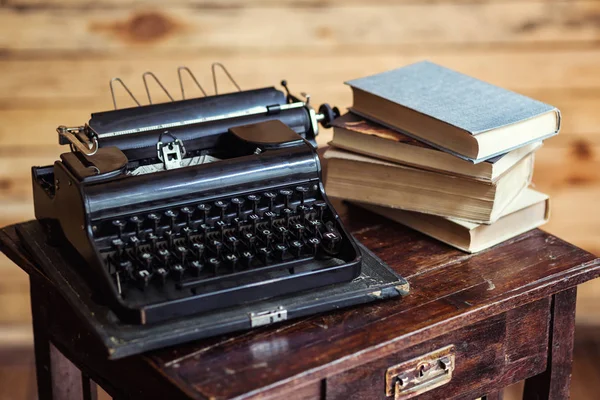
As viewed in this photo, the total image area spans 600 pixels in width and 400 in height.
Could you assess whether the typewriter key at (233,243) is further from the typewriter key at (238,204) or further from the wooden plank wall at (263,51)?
the wooden plank wall at (263,51)

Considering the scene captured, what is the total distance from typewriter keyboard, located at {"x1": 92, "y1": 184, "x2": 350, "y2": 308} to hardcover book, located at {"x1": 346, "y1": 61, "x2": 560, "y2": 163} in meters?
0.22

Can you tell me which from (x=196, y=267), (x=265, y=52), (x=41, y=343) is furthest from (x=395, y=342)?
(x=265, y=52)

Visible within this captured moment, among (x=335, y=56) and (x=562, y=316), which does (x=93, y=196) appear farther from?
(x=335, y=56)

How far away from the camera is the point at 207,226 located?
1.19 m

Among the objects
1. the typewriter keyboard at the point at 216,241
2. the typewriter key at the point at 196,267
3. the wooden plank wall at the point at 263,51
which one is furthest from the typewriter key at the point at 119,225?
the wooden plank wall at the point at 263,51

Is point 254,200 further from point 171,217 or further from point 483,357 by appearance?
point 483,357

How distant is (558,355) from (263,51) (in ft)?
4.23

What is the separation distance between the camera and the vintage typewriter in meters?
1.12

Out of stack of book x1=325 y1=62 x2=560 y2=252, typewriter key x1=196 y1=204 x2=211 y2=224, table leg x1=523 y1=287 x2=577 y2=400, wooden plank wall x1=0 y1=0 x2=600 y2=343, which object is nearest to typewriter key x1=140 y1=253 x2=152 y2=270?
typewriter key x1=196 y1=204 x2=211 y2=224

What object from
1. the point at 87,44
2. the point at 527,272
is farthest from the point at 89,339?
the point at 87,44

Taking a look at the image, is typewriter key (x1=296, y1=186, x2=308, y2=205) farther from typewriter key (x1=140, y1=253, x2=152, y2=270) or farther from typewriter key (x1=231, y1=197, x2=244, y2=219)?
typewriter key (x1=140, y1=253, x2=152, y2=270)

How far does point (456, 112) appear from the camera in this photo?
1352mm

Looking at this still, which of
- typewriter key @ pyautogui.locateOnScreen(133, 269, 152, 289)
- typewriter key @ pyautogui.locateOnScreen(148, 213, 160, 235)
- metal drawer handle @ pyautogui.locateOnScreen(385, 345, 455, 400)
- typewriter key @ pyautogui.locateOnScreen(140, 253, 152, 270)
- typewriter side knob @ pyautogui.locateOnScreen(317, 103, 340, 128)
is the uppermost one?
typewriter side knob @ pyautogui.locateOnScreen(317, 103, 340, 128)

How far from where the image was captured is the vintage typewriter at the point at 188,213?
3.67 ft
